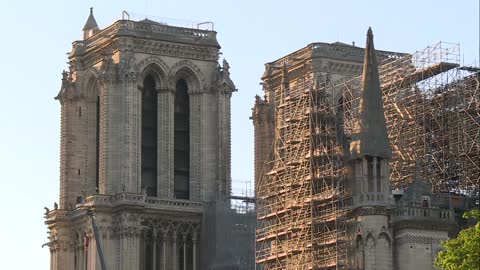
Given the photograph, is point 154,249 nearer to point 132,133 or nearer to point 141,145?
point 141,145

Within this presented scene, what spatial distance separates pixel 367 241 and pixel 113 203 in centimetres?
2461

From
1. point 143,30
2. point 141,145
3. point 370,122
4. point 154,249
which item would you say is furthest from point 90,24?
point 370,122

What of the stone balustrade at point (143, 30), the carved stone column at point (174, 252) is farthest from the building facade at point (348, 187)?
the stone balustrade at point (143, 30)

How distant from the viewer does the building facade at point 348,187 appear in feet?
342

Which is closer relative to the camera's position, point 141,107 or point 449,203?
point 449,203

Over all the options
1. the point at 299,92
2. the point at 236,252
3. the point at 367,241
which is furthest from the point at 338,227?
the point at 236,252

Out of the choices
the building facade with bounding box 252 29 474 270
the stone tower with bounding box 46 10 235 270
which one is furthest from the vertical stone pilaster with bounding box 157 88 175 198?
the building facade with bounding box 252 29 474 270

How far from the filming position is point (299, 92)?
114 m

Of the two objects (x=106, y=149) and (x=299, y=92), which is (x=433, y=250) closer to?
(x=299, y=92)

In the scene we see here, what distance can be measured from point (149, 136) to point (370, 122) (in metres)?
26.0

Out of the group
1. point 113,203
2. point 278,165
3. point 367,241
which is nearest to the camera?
point 367,241

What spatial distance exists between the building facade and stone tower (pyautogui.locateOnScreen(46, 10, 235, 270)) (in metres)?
7.84

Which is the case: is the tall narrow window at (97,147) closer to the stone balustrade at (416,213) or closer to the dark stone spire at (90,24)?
the dark stone spire at (90,24)

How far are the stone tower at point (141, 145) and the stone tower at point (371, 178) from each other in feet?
71.6
